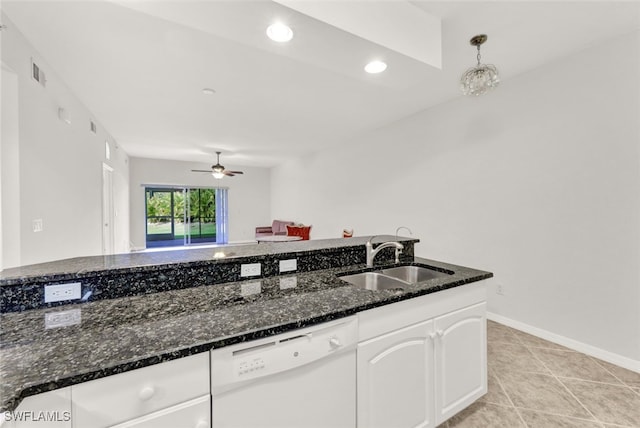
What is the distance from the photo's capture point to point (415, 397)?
1396 mm

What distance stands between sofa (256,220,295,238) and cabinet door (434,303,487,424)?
5935 mm

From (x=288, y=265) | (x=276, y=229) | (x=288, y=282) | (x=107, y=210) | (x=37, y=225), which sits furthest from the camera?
(x=276, y=229)

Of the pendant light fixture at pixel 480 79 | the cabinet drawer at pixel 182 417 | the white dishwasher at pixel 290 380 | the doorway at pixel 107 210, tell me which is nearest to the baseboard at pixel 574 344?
the pendant light fixture at pixel 480 79

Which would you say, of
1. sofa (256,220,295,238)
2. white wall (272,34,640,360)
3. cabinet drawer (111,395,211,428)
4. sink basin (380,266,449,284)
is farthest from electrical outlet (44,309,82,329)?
sofa (256,220,295,238)

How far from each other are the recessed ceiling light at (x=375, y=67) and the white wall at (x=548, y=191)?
1854 mm

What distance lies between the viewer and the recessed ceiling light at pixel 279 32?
5.01 feet

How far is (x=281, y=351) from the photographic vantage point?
0.99 metres

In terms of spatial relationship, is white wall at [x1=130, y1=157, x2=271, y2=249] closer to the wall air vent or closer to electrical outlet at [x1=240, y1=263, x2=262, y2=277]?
the wall air vent

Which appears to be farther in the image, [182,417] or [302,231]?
[302,231]

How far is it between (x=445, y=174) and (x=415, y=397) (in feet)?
9.38

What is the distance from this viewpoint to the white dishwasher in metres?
0.92

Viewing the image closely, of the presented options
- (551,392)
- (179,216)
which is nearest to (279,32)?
(551,392)

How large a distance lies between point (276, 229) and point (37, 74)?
6.00 m

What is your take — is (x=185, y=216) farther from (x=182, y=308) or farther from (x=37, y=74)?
(x=182, y=308)
